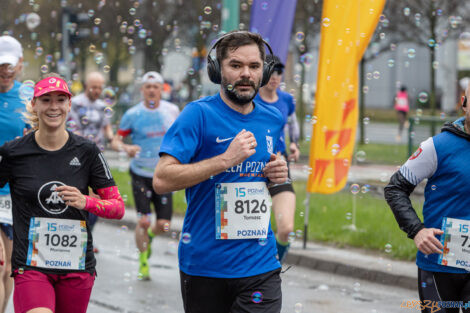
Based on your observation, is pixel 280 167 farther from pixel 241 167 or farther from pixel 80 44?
pixel 80 44

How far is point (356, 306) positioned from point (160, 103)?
120 inches

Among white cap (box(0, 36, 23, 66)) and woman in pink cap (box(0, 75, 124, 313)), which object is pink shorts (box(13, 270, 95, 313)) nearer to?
woman in pink cap (box(0, 75, 124, 313))

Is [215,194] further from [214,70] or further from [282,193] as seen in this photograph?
[282,193]

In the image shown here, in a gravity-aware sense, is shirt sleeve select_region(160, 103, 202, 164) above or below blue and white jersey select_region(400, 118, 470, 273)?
above

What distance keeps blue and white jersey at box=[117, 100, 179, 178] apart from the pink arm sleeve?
375 cm

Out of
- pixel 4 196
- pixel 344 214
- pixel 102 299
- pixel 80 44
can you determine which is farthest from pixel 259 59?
pixel 80 44

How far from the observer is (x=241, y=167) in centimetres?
378

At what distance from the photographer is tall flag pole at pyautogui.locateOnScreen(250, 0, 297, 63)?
8.88 meters

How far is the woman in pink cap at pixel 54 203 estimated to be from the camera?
409 cm

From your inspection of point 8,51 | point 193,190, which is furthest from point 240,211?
point 8,51

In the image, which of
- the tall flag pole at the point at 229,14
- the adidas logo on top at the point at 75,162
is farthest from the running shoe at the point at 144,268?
the adidas logo on top at the point at 75,162

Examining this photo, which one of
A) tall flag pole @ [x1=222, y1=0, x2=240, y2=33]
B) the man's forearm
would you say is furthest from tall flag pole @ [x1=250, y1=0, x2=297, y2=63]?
the man's forearm

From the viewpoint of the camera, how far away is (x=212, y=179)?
3.76 m

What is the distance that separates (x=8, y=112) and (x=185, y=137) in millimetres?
2650
